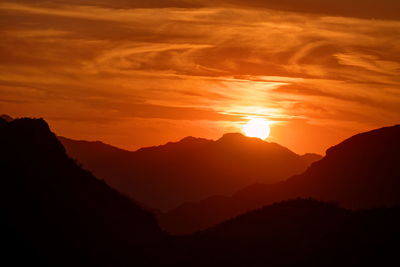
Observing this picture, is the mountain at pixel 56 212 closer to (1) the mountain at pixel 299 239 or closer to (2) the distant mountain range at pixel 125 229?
(2) the distant mountain range at pixel 125 229

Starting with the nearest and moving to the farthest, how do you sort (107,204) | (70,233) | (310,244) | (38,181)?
1. (310,244)
2. (70,233)
3. (38,181)
4. (107,204)

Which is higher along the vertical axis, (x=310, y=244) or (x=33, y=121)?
(x=33, y=121)

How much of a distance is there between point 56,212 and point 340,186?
115m

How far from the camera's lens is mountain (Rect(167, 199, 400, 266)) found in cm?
5241

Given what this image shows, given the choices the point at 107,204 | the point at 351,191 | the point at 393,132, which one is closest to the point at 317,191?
the point at 351,191

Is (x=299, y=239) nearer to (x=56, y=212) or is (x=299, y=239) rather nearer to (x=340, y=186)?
(x=56, y=212)

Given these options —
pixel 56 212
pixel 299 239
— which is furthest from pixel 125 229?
pixel 299 239

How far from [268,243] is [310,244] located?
160 inches

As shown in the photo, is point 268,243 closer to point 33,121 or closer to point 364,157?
point 33,121

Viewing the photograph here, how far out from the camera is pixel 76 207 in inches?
2596

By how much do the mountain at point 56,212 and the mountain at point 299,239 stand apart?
646 centimetres

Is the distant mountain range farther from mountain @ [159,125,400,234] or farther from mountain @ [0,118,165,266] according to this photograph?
mountain @ [159,125,400,234]

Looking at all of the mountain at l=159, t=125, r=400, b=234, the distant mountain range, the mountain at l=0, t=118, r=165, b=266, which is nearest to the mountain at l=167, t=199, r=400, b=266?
the distant mountain range

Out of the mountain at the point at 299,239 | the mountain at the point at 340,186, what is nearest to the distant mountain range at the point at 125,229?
the mountain at the point at 299,239
